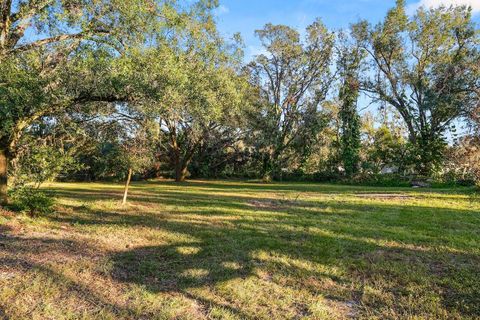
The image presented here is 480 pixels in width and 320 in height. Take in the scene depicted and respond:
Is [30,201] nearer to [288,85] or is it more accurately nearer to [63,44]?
[63,44]

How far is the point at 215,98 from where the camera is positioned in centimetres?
803

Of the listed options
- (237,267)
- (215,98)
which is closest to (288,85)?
(215,98)

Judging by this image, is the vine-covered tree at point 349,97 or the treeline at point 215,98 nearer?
the treeline at point 215,98

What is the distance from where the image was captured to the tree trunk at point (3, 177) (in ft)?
24.1

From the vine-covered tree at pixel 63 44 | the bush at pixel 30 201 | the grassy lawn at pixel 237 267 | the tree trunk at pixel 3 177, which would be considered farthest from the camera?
the tree trunk at pixel 3 177

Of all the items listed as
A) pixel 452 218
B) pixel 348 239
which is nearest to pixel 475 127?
pixel 452 218

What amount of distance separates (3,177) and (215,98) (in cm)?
513

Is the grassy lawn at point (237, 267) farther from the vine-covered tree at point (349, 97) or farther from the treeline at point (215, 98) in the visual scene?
the vine-covered tree at point (349, 97)

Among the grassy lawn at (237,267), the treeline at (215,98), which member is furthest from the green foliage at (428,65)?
the grassy lawn at (237,267)

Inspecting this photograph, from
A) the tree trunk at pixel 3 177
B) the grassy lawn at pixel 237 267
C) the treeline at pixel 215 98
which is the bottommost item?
the grassy lawn at pixel 237 267

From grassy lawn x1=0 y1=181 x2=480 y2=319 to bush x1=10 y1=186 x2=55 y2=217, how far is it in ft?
0.94

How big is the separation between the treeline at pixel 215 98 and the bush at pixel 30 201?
226 mm

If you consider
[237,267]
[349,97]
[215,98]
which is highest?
[349,97]

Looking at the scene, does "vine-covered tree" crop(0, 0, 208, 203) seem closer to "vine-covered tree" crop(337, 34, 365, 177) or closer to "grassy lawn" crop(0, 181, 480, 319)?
"grassy lawn" crop(0, 181, 480, 319)
